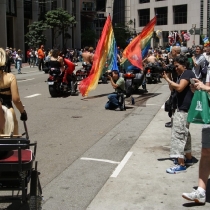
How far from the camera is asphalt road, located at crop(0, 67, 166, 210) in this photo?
587 centimetres

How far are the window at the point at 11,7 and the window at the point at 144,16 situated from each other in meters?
43.2

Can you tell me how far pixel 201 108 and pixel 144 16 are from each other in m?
80.5

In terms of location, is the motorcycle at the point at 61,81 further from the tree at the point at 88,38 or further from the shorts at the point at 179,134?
the tree at the point at 88,38

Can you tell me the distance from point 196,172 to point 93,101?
881 centimetres

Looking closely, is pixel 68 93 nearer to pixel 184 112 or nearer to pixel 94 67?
pixel 94 67

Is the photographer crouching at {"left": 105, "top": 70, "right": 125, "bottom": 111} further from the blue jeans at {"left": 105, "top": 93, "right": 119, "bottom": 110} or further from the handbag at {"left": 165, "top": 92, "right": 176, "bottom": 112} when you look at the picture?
the handbag at {"left": 165, "top": 92, "right": 176, "bottom": 112}

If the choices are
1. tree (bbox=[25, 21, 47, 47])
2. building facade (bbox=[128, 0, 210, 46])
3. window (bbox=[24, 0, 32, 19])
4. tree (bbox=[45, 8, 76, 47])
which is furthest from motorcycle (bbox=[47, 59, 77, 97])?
building facade (bbox=[128, 0, 210, 46])

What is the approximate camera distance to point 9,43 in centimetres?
4434

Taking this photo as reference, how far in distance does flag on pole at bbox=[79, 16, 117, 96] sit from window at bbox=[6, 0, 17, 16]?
27.8m

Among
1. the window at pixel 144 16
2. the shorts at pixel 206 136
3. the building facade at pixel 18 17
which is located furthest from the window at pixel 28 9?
the shorts at pixel 206 136

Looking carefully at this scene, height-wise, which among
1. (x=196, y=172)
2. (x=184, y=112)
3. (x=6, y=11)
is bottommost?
(x=196, y=172)

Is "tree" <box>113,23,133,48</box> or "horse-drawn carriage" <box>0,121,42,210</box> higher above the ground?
"tree" <box>113,23,133,48</box>

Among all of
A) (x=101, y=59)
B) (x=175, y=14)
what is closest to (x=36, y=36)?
(x=101, y=59)

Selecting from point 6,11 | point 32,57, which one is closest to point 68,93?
point 32,57
